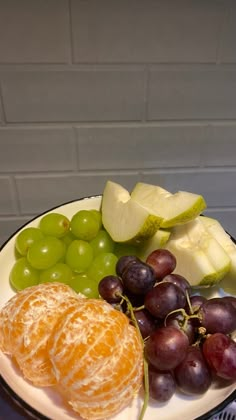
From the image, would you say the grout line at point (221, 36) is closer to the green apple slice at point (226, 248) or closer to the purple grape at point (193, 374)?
the green apple slice at point (226, 248)

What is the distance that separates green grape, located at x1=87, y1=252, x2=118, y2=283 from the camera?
0.63 meters

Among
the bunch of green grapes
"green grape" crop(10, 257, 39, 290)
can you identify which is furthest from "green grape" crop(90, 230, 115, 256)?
"green grape" crop(10, 257, 39, 290)

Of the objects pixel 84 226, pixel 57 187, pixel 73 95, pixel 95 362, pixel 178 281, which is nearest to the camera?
pixel 95 362

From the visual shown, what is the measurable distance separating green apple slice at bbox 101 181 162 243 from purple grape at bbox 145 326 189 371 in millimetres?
175

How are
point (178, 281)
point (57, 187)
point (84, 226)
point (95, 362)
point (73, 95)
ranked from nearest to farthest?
point (95, 362) < point (178, 281) < point (84, 226) < point (73, 95) < point (57, 187)

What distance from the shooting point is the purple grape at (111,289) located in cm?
55

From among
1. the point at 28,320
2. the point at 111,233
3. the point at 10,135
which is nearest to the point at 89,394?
the point at 28,320

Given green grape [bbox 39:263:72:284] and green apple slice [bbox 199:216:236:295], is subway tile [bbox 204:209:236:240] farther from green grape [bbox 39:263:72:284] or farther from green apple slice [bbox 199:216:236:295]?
green grape [bbox 39:263:72:284]

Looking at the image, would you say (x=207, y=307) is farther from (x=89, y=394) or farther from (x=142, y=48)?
(x=142, y=48)

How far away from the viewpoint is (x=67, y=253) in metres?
0.66

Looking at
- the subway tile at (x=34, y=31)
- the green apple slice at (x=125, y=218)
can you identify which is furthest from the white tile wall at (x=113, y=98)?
the green apple slice at (x=125, y=218)

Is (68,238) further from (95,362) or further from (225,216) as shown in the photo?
(225,216)

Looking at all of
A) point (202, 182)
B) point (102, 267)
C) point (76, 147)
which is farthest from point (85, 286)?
point (202, 182)

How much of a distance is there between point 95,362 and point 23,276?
224mm
